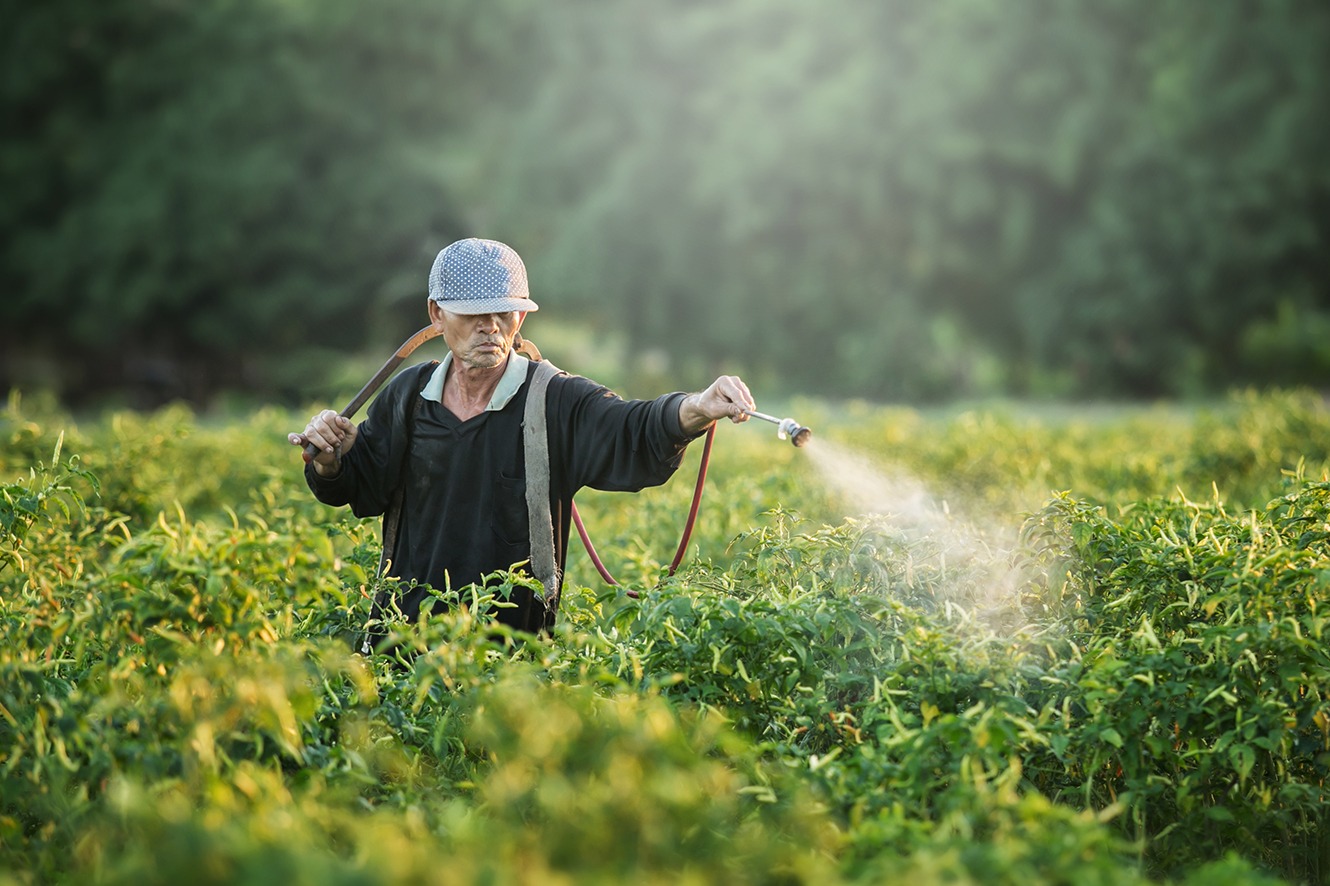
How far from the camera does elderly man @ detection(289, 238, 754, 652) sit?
4.00 meters

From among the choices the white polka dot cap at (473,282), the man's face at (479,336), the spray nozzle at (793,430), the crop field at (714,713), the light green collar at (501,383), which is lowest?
the crop field at (714,713)

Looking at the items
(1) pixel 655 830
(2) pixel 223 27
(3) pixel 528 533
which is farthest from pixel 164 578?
(2) pixel 223 27

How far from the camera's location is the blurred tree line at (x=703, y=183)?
2231 cm

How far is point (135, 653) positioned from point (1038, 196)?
2328 centimetres

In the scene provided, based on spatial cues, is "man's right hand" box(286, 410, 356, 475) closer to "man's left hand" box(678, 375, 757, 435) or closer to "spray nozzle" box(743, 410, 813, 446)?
"man's left hand" box(678, 375, 757, 435)

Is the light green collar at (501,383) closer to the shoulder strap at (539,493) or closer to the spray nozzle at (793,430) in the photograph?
the shoulder strap at (539,493)

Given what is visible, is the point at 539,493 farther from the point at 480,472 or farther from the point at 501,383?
the point at 501,383

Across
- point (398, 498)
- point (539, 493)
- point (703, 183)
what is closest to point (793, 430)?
point (539, 493)

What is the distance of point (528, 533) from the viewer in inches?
163

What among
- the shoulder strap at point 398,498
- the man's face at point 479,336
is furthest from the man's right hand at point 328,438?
the man's face at point 479,336

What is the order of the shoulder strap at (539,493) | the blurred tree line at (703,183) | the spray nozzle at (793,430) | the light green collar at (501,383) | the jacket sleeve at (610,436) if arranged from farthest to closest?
1. the blurred tree line at (703,183)
2. the light green collar at (501,383)
3. the shoulder strap at (539,493)
4. the jacket sleeve at (610,436)
5. the spray nozzle at (793,430)

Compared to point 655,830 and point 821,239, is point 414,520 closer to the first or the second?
point 655,830

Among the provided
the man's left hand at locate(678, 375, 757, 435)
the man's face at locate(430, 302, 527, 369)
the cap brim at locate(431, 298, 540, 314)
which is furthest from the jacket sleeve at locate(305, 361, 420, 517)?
the man's left hand at locate(678, 375, 757, 435)

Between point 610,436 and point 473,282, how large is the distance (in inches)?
23.9
